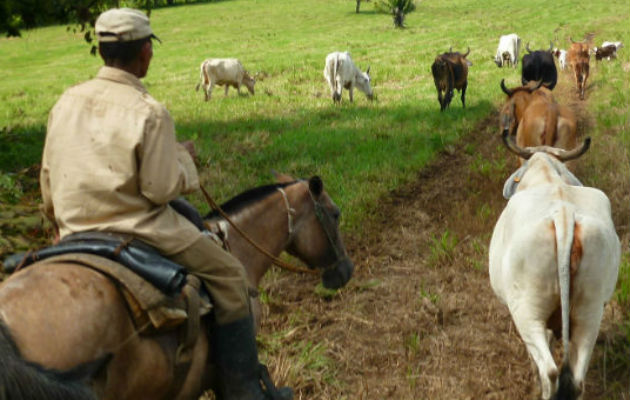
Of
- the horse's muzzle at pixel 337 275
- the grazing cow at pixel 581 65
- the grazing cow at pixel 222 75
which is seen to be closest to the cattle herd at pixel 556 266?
the horse's muzzle at pixel 337 275

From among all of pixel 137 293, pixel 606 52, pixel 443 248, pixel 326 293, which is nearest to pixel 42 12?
pixel 326 293

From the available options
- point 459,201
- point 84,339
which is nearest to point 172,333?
point 84,339

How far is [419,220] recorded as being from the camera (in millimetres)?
8133

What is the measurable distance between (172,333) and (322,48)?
3306 centimetres

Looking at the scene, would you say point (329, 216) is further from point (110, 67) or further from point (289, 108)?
point (289, 108)

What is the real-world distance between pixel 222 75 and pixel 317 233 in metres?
17.4

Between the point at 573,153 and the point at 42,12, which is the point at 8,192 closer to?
the point at 42,12

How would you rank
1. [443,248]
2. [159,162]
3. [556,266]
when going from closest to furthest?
[159,162], [556,266], [443,248]

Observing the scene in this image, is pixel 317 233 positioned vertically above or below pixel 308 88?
above

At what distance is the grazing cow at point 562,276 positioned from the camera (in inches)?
143

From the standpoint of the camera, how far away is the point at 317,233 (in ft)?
13.8

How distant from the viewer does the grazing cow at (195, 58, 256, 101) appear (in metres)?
20.4

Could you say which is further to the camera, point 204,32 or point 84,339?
point 204,32

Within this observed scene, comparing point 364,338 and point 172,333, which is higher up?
point 172,333
